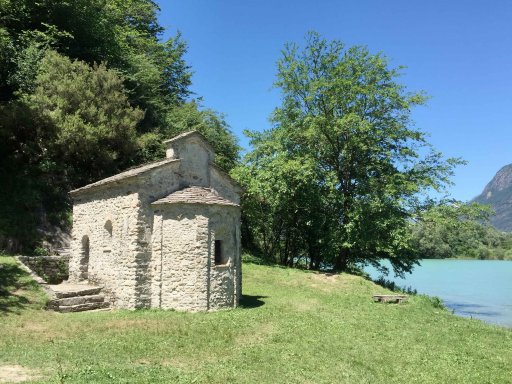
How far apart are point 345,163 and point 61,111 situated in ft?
57.5

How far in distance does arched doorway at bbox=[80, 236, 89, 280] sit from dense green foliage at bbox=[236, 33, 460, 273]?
433 inches

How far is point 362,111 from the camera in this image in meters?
25.8

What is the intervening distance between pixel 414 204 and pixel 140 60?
74.6 ft

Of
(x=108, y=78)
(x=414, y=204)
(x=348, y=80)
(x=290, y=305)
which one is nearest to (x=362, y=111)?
(x=348, y=80)

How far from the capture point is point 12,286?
14.6m

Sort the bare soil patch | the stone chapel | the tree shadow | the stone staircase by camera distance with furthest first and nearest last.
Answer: the tree shadow < the stone chapel < the stone staircase < the bare soil patch

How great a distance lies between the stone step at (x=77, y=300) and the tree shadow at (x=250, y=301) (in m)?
5.31

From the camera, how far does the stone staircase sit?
13.9 meters

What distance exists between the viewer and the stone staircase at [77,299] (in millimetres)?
13898

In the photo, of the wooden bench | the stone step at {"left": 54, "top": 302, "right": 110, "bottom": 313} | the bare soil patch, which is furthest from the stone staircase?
the wooden bench

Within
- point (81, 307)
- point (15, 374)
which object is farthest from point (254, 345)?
point (81, 307)

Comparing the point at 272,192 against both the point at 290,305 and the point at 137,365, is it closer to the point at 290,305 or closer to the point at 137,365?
the point at 290,305

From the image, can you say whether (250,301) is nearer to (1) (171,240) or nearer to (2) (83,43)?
(1) (171,240)

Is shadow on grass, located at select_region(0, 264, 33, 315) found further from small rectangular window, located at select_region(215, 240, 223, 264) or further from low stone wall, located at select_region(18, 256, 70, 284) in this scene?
small rectangular window, located at select_region(215, 240, 223, 264)
